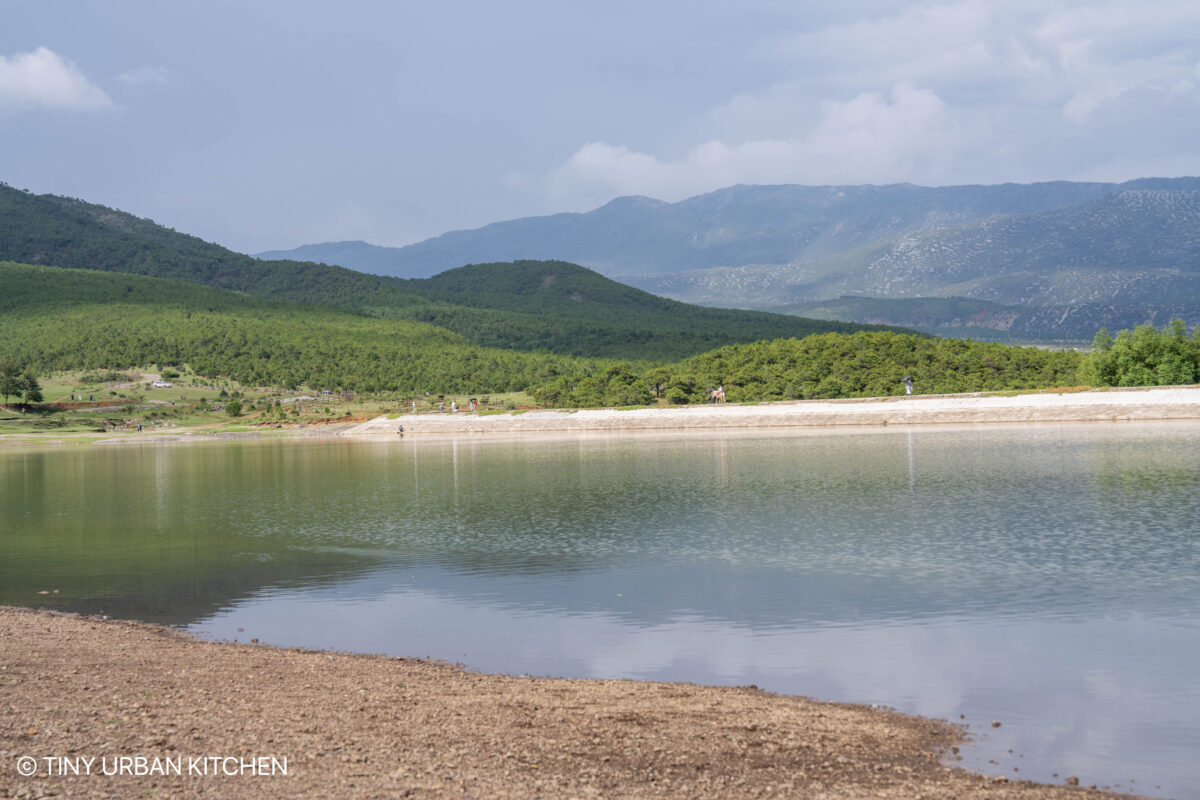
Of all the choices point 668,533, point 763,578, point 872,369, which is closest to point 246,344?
point 872,369

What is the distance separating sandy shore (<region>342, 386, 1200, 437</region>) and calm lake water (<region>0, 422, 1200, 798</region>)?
21.0 metres

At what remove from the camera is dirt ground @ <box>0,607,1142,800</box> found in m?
7.71

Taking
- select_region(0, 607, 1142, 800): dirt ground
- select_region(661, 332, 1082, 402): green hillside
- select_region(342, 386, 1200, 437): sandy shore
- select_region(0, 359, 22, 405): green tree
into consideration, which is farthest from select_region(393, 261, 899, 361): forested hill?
select_region(0, 607, 1142, 800): dirt ground

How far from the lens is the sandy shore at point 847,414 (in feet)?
177

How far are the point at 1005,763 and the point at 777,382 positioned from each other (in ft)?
227

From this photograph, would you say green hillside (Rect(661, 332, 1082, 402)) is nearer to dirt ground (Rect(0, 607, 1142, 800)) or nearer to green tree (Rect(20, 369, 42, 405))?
green tree (Rect(20, 369, 42, 405))

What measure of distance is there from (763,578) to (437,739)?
8.61m

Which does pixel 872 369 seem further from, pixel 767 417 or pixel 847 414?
pixel 767 417

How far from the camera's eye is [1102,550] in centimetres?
1716

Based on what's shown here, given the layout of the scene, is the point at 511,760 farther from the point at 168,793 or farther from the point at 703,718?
the point at 168,793

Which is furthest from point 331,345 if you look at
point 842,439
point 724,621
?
point 724,621

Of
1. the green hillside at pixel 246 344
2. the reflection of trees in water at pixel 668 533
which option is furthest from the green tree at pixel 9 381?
the reflection of trees in water at pixel 668 533

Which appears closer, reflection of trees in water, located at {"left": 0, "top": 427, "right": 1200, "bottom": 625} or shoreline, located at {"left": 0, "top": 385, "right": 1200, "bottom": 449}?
reflection of trees in water, located at {"left": 0, "top": 427, "right": 1200, "bottom": 625}

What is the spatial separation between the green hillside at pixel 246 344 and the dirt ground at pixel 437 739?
89.0 metres
